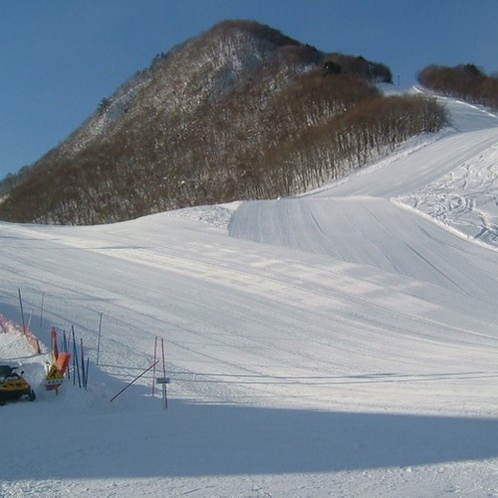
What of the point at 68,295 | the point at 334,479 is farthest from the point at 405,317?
the point at 334,479

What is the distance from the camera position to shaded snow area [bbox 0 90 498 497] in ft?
22.8

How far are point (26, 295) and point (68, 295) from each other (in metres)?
1.34

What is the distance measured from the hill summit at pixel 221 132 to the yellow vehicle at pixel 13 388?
46318 mm

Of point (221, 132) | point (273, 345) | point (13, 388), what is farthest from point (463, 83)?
point (13, 388)

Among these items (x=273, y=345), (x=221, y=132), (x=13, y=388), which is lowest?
(x=273, y=345)

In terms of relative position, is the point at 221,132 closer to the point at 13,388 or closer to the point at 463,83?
the point at 463,83

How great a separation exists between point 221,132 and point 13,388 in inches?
3306

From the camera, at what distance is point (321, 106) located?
78812 millimetres

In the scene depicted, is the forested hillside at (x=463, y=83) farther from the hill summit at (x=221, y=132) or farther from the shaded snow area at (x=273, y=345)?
the shaded snow area at (x=273, y=345)

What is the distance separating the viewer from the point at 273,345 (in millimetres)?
16891

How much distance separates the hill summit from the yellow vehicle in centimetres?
4632

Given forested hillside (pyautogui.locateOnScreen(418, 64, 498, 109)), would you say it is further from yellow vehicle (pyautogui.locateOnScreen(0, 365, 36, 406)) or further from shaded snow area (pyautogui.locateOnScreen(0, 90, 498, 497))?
yellow vehicle (pyautogui.locateOnScreen(0, 365, 36, 406))

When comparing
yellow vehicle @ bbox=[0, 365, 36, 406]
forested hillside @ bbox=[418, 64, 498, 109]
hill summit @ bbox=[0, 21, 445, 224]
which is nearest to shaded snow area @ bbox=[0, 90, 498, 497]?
yellow vehicle @ bbox=[0, 365, 36, 406]

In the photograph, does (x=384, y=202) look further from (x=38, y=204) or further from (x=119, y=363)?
(x=38, y=204)
